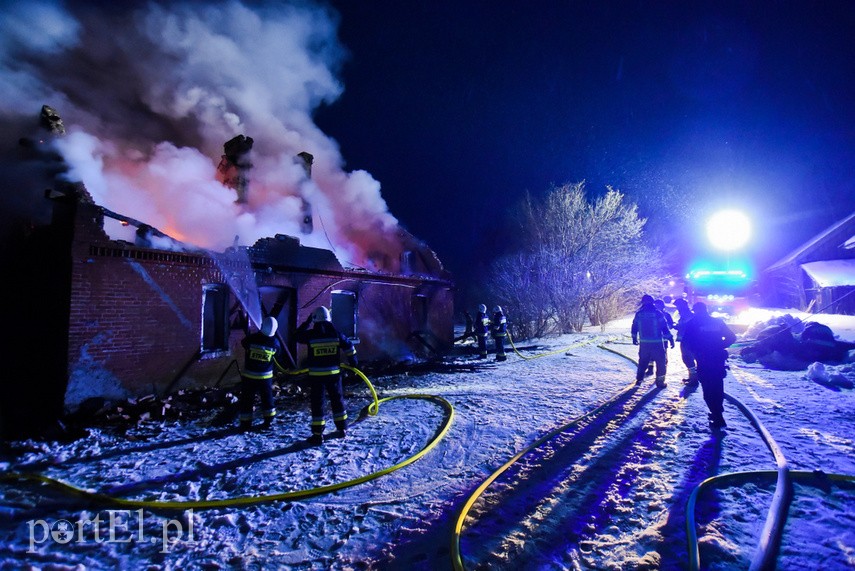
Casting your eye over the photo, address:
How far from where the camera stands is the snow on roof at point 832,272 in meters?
17.2

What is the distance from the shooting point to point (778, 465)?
366 cm

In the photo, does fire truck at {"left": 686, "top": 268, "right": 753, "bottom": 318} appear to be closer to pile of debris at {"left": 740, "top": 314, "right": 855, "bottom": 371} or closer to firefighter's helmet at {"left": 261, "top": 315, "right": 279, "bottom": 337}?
pile of debris at {"left": 740, "top": 314, "right": 855, "bottom": 371}

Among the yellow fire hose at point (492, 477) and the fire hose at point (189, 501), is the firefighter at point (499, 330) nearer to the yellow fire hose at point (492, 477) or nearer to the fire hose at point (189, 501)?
the yellow fire hose at point (492, 477)

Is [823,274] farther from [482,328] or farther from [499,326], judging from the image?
[482,328]

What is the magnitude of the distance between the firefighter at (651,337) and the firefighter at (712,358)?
223 centimetres

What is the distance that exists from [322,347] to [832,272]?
25706 millimetres

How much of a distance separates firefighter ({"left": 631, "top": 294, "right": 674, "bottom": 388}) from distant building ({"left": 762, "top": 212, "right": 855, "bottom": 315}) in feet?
48.4

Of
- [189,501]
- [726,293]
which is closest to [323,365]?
[189,501]

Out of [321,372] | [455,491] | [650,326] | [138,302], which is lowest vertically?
[455,491]

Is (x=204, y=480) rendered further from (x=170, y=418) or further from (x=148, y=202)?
(x=148, y=202)

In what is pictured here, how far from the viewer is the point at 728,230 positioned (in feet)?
95.5

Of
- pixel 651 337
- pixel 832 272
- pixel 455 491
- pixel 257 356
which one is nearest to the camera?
pixel 455 491

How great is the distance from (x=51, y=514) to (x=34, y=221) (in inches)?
267

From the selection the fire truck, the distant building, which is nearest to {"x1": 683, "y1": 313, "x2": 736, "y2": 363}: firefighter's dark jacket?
the fire truck
